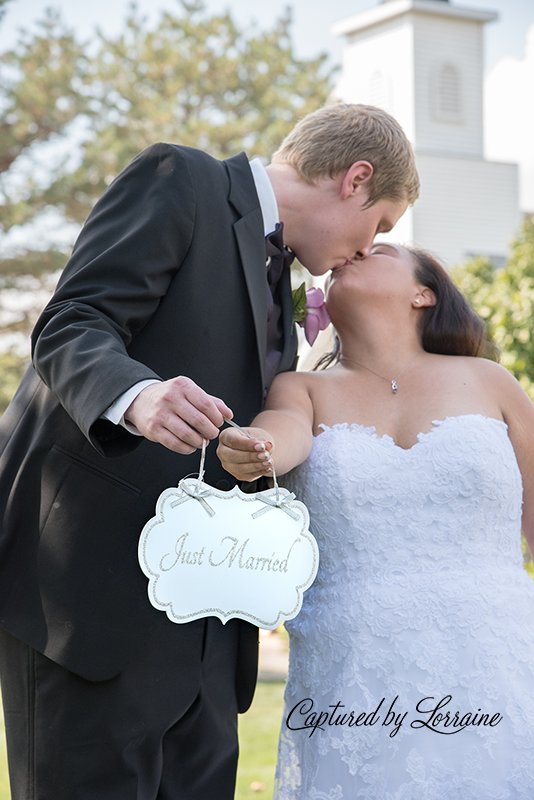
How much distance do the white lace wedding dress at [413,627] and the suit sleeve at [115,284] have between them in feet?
2.72

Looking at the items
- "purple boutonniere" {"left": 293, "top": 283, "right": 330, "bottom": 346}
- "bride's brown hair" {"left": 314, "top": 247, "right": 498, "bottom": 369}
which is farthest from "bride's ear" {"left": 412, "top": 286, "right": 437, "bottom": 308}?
"purple boutonniere" {"left": 293, "top": 283, "right": 330, "bottom": 346}

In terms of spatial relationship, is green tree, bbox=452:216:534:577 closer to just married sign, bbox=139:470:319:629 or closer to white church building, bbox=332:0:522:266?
just married sign, bbox=139:470:319:629

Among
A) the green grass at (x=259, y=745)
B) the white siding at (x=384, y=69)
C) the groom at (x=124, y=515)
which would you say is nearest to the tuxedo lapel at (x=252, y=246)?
the groom at (x=124, y=515)

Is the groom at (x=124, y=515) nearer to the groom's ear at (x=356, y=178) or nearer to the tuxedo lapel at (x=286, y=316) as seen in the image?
the tuxedo lapel at (x=286, y=316)

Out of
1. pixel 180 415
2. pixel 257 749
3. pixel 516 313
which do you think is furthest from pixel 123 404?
pixel 516 313

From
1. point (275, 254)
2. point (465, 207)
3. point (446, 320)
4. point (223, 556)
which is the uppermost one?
point (275, 254)

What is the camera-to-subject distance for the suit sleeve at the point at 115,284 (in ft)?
5.29

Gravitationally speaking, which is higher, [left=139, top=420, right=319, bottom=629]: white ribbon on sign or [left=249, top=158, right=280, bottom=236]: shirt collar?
[left=249, top=158, right=280, bottom=236]: shirt collar

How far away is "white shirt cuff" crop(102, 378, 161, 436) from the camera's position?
1.57m

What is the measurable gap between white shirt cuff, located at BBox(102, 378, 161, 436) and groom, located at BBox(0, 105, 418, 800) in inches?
4.4

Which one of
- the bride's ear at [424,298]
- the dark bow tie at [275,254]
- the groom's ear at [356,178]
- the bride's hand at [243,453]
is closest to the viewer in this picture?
the bride's hand at [243,453]

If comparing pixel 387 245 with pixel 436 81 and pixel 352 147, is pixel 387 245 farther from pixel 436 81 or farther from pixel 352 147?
pixel 436 81

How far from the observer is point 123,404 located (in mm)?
1570

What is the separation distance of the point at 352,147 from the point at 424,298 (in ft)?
1.97
